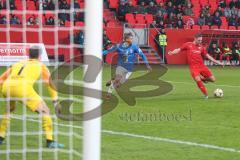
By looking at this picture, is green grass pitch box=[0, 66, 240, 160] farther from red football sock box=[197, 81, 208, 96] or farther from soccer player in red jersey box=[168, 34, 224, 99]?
soccer player in red jersey box=[168, 34, 224, 99]

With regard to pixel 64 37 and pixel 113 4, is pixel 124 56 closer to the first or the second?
pixel 64 37

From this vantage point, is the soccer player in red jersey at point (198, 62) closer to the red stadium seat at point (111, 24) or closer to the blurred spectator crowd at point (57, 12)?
the blurred spectator crowd at point (57, 12)

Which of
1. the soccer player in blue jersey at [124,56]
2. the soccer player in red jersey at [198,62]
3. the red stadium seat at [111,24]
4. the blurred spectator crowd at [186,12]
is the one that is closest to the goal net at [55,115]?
the soccer player in blue jersey at [124,56]

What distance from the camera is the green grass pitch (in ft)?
25.7

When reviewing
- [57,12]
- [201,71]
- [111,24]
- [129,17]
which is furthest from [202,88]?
[129,17]

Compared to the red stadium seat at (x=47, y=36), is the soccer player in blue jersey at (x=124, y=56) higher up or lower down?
lower down

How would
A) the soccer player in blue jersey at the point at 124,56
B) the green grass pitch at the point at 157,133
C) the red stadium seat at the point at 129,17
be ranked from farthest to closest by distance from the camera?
the red stadium seat at the point at 129,17 < the soccer player in blue jersey at the point at 124,56 < the green grass pitch at the point at 157,133

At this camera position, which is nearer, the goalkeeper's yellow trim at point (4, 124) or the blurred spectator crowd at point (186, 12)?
the goalkeeper's yellow trim at point (4, 124)

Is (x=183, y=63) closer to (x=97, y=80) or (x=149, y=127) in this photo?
(x=149, y=127)

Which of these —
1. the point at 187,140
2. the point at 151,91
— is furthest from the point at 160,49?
the point at 187,140

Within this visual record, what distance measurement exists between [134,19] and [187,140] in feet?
76.4

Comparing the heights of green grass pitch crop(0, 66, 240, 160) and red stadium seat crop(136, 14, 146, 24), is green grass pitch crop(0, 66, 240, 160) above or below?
below

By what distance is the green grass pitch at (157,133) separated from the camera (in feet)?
25.7

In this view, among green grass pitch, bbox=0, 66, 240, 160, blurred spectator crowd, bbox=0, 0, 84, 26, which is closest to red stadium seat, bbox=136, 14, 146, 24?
blurred spectator crowd, bbox=0, 0, 84, 26
